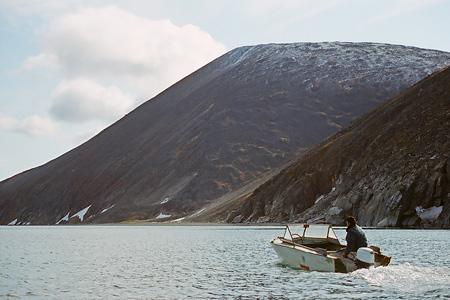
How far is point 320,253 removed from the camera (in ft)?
102

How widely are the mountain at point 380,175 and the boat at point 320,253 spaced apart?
151 ft

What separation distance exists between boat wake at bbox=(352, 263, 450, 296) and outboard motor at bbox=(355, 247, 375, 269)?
279mm

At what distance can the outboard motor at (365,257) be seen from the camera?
28.1 m

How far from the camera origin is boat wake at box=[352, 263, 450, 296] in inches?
986

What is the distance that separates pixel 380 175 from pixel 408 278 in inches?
2647

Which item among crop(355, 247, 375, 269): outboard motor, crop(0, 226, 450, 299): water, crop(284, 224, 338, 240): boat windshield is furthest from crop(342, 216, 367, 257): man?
crop(284, 224, 338, 240): boat windshield

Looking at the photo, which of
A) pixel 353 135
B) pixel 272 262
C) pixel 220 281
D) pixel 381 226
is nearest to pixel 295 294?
pixel 220 281

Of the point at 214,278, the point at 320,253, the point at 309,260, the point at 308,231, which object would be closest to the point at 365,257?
the point at 320,253

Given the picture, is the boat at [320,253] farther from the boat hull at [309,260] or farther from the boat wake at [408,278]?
the boat wake at [408,278]

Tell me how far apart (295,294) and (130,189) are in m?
168

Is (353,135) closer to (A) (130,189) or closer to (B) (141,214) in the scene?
(B) (141,214)

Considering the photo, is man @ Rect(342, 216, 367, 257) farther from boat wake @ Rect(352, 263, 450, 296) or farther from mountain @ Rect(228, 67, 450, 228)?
mountain @ Rect(228, 67, 450, 228)

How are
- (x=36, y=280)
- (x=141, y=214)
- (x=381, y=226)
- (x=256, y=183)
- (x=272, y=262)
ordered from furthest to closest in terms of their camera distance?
(x=141, y=214), (x=256, y=183), (x=381, y=226), (x=272, y=262), (x=36, y=280)

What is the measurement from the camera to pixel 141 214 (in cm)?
16662
